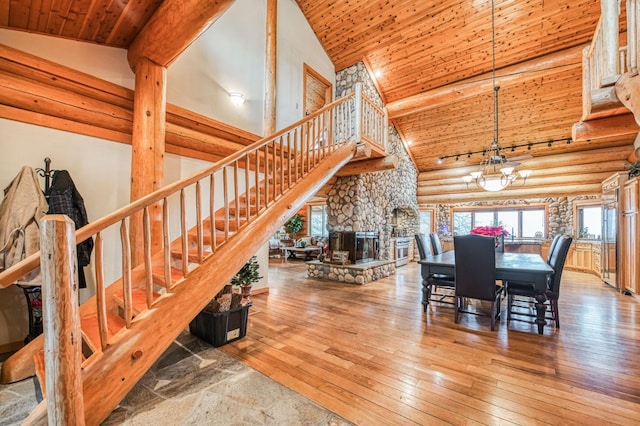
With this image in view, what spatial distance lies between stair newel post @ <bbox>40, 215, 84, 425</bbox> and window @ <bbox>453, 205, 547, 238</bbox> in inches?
353

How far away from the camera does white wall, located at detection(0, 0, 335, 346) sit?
246cm

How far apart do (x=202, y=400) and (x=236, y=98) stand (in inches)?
155

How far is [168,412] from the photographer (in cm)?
180

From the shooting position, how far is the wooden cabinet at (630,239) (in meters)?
4.47

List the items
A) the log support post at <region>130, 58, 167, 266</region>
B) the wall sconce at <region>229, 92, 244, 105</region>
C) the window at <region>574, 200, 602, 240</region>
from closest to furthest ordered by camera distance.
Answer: the log support post at <region>130, 58, 167, 266</region>, the wall sconce at <region>229, 92, 244, 105</region>, the window at <region>574, 200, 602, 240</region>

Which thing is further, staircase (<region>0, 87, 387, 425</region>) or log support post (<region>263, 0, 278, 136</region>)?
log support post (<region>263, 0, 278, 136</region>)

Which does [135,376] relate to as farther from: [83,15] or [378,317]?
[83,15]

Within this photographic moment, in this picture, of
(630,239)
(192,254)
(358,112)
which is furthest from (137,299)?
(630,239)

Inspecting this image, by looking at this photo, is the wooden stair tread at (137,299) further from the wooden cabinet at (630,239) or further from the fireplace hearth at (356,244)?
the wooden cabinet at (630,239)

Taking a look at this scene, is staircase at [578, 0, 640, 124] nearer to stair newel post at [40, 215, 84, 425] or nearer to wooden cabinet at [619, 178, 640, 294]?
wooden cabinet at [619, 178, 640, 294]

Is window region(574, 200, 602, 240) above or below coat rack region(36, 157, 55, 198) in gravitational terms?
below

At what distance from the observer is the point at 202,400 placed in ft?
6.31

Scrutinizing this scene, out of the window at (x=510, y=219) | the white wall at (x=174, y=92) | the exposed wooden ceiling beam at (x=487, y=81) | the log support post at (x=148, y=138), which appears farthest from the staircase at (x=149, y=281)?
the window at (x=510, y=219)

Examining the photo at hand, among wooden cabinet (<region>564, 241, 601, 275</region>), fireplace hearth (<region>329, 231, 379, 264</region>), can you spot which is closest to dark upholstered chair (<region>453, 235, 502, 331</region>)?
fireplace hearth (<region>329, 231, 379, 264</region>)
